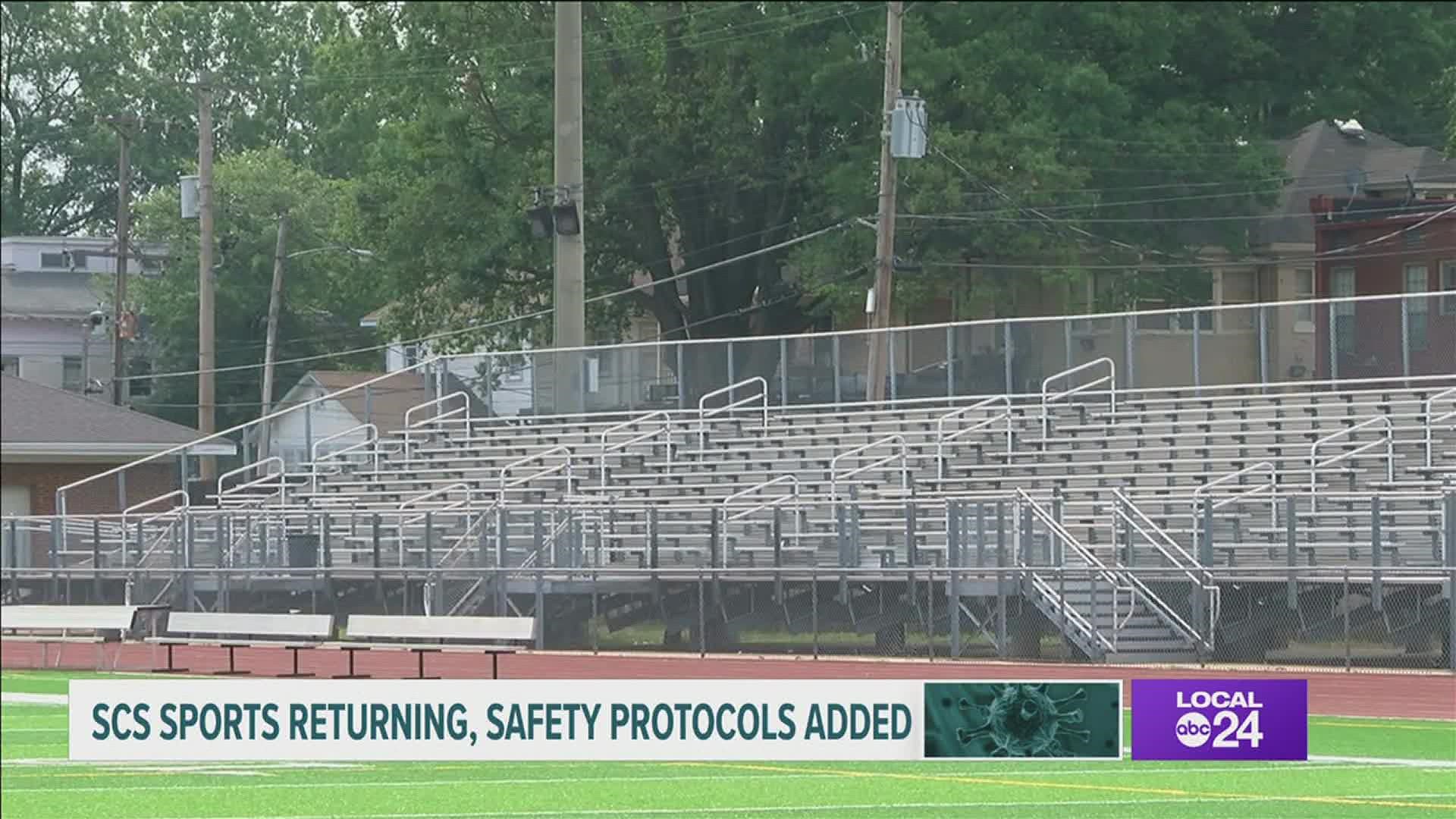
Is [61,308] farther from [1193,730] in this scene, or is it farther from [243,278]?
[1193,730]

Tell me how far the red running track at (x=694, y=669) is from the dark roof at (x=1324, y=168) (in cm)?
459

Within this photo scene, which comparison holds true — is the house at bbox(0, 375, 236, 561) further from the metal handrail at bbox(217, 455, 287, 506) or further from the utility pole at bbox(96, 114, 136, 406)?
the metal handrail at bbox(217, 455, 287, 506)

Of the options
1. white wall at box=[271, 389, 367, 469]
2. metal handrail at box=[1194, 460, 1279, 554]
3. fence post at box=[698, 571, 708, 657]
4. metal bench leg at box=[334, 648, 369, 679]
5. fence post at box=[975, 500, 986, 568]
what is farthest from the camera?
fence post at box=[698, 571, 708, 657]

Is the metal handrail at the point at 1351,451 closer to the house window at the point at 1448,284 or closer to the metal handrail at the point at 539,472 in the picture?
the house window at the point at 1448,284

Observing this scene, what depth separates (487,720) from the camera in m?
10.6

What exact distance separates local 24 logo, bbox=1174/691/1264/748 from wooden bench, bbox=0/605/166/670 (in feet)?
24.3

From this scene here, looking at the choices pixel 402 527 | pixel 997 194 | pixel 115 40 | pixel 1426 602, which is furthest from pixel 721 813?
pixel 997 194

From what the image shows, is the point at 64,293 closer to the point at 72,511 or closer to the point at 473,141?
the point at 72,511

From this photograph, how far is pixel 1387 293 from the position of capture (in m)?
25.3

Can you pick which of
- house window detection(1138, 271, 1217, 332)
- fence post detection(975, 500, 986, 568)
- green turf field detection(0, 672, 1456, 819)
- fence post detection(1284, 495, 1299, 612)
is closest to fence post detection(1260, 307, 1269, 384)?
house window detection(1138, 271, 1217, 332)

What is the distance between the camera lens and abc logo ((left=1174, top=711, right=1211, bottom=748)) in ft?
40.2

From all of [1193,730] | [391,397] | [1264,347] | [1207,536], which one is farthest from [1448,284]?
[1193,730]

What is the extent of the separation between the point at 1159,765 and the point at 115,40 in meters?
6.78

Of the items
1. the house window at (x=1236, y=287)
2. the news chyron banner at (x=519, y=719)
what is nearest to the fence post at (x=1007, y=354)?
the house window at (x=1236, y=287)
